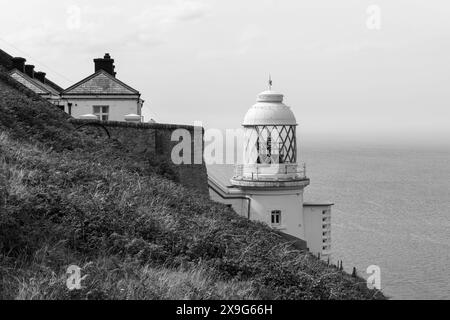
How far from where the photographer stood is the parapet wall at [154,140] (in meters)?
19.4

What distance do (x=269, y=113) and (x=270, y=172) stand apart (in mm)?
2275

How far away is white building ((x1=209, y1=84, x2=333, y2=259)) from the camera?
2719 centimetres

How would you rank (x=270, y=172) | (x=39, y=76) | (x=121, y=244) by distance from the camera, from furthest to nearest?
(x=39, y=76) → (x=270, y=172) → (x=121, y=244)

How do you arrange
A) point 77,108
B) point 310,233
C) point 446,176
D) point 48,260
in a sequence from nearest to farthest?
point 48,260 → point 77,108 → point 310,233 → point 446,176

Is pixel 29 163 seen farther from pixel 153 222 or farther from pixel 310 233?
pixel 310 233

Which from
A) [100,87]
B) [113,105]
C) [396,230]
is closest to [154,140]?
[113,105]

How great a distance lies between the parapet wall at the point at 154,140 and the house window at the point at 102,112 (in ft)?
18.6

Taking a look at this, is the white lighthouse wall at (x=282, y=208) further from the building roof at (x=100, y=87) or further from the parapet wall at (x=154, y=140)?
the parapet wall at (x=154, y=140)

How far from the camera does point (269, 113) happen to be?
90.5 feet

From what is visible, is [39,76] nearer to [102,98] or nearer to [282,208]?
[102,98]
